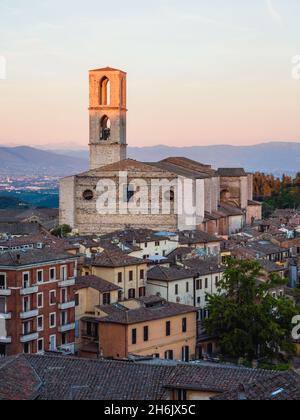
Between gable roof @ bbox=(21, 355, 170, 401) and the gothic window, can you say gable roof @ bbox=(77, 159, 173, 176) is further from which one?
gable roof @ bbox=(21, 355, 170, 401)

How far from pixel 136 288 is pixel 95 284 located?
2.90m

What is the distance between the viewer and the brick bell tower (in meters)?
65.2

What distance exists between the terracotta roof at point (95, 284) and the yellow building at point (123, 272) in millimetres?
976

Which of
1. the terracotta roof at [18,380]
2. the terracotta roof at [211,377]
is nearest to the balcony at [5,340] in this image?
the terracotta roof at [18,380]

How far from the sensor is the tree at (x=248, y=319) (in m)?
27.2

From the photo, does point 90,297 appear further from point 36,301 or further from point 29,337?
point 29,337

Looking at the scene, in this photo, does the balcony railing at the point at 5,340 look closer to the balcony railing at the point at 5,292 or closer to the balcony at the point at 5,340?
the balcony at the point at 5,340

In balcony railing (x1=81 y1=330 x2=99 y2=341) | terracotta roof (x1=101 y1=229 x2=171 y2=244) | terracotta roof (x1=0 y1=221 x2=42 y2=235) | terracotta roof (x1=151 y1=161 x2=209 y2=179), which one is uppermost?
terracotta roof (x1=151 y1=161 x2=209 y2=179)

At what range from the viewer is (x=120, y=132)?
6588 centimetres

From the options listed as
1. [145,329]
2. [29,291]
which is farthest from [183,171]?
[29,291]

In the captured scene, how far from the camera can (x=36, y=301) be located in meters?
26.7

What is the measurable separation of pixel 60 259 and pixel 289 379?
1468 cm

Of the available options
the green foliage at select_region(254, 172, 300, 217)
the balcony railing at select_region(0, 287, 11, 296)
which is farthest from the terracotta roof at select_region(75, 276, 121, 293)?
the green foliage at select_region(254, 172, 300, 217)
